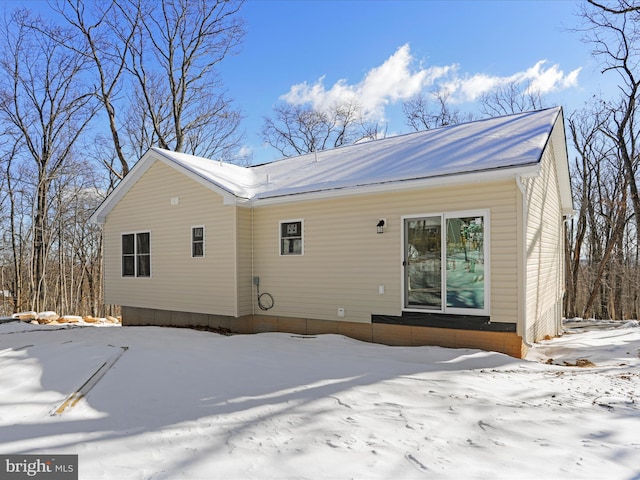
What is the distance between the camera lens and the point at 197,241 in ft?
31.3

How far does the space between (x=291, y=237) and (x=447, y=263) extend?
3.48 meters

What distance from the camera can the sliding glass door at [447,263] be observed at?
257 inches

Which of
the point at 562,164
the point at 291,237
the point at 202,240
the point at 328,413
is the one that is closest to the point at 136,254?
the point at 202,240

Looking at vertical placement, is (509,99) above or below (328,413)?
above

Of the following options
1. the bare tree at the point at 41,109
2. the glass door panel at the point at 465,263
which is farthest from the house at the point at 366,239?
the bare tree at the point at 41,109

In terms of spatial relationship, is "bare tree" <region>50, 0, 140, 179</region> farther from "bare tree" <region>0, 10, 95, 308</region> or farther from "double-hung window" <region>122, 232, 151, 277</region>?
"double-hung window" <region>122, 232, 151, 277</region>

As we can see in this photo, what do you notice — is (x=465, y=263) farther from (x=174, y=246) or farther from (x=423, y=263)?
(x=174, y=246)

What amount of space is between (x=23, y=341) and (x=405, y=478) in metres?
9.11

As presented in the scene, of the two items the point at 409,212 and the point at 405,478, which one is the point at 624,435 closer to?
the point at 405,478

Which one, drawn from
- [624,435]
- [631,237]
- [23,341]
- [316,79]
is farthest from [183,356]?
[631,237]

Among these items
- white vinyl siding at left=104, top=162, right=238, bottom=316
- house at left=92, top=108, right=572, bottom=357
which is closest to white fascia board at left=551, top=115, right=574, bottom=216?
house at left=92, top=108, right=572, bottom=357

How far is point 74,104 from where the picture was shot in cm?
1872

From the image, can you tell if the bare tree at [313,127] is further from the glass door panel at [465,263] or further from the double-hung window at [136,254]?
the glass door panel at [465,263]

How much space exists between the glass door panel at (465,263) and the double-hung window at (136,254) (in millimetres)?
7880
